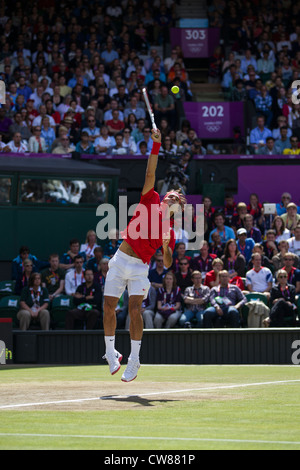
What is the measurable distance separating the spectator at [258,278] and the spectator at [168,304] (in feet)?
5.07

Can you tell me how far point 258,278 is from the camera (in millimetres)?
17312

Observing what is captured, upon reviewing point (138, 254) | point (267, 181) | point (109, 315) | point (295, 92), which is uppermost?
point (295, 92)

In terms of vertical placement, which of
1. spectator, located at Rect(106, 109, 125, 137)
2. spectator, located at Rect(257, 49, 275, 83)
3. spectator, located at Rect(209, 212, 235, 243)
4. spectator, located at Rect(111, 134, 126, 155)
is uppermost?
spectator, located at Rect(257, 49, 275, 83)

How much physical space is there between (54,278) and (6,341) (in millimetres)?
3331

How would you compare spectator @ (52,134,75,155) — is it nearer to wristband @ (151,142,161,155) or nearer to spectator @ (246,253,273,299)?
spectator @ (246,253,273,299)

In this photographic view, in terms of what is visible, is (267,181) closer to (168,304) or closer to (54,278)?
(168,304)

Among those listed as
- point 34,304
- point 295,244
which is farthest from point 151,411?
point 295,244

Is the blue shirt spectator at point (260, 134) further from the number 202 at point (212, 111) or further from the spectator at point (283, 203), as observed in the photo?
the spectator at point (283, 203)

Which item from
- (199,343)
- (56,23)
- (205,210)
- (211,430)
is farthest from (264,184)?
(211,430)

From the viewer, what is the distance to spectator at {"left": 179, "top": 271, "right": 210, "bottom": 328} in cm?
1633

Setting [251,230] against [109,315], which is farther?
[251,230]

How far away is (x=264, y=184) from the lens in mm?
21875

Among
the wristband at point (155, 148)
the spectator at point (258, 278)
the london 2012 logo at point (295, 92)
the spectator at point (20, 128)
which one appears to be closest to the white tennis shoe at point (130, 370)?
the wristband at point (155, 148)

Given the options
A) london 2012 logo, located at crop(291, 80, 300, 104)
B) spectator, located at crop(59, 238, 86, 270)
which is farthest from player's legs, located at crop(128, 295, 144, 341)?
london 2012 logo, located at crop(291, 80, 300, 104)
